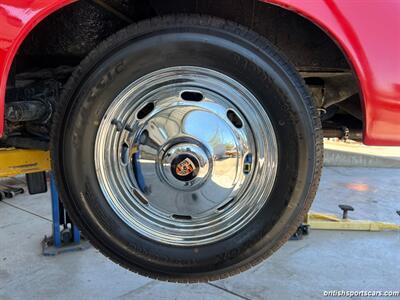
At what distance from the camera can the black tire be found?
4.91 feet

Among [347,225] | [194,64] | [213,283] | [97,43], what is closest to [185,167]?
[194,64]

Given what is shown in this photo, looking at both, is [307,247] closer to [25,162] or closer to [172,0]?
[25,162]

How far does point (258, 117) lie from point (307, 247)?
298cm

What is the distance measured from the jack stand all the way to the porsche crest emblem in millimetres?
2577

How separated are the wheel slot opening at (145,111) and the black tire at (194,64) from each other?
141mm

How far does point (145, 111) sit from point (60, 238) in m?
2.79

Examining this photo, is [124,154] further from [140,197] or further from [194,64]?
[194,64]

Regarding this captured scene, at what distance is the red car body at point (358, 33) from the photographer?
1.42 metres

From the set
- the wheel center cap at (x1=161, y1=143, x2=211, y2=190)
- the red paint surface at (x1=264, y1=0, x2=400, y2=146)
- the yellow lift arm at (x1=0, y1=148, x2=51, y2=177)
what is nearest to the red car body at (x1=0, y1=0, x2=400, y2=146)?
the red paint surface at (x1=264, y1=0, x2=400, y2=146)

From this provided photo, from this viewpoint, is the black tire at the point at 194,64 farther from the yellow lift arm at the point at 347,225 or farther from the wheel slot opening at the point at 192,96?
the yellow lift arm at the point at 347,225

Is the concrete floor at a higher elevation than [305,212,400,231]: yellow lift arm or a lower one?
lower

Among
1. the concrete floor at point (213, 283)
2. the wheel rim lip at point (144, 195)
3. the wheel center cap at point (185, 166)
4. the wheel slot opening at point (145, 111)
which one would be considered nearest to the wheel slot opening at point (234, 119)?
the wheel rim lip at point (144, 195)

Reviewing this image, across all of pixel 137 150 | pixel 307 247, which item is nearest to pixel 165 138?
pixel 137 150

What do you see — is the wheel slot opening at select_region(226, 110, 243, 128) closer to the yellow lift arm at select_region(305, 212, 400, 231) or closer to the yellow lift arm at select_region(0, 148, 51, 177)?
the yellow lift arm at select_region(0, 148, 51, 177)
